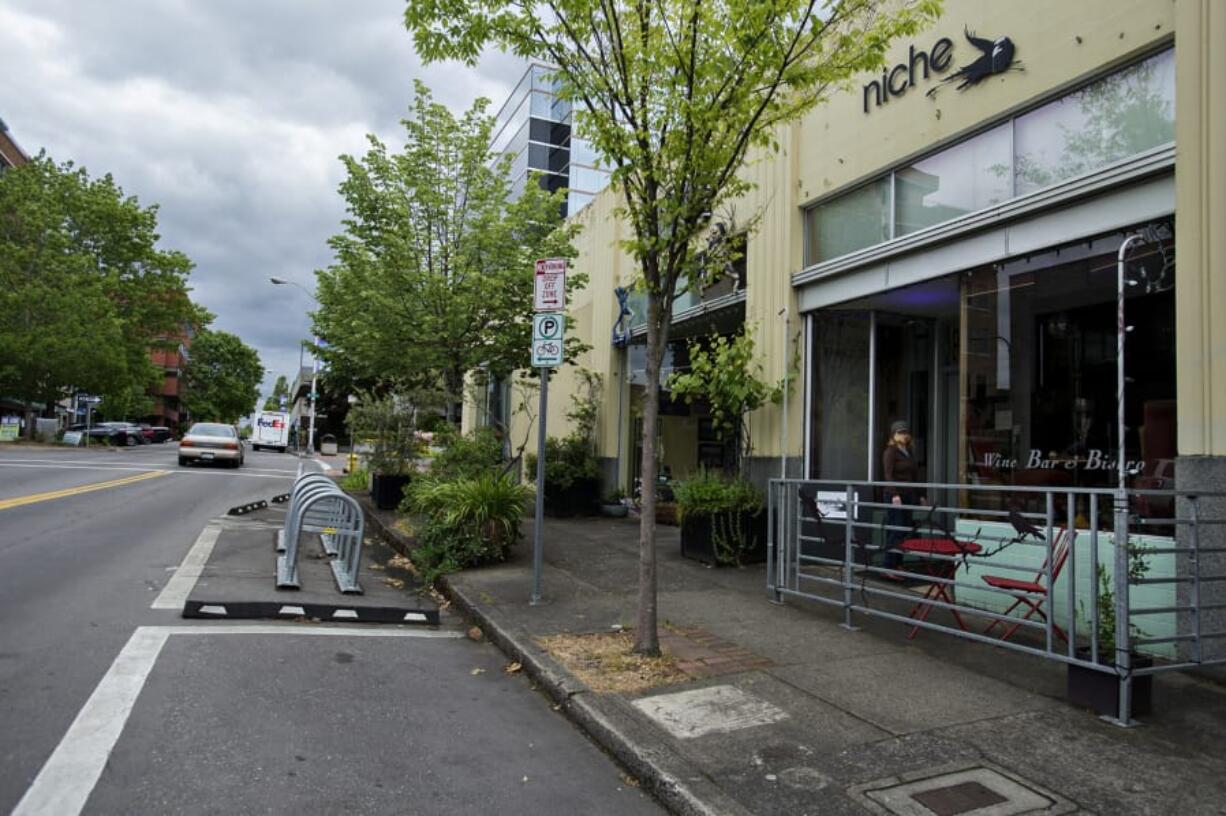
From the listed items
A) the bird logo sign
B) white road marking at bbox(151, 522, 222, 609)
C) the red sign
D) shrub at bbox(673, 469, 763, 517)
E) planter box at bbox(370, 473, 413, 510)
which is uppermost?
the bird logo sign

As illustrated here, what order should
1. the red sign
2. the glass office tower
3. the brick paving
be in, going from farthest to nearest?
1. the glass office tower
2. the red sign
3. the brick paving

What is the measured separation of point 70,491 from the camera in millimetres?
15195

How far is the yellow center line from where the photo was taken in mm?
12860

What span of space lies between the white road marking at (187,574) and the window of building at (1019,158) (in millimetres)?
7500

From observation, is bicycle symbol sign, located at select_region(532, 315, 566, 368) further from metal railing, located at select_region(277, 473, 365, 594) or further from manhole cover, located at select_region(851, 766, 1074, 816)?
manhole cover, located at select_region(851, 766, 1074, 816)

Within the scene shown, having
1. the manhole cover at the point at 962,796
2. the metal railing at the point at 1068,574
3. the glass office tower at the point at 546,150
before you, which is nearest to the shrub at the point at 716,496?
the metal railing at the point at 1068,574

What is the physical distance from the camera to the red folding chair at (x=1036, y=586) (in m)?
4.82

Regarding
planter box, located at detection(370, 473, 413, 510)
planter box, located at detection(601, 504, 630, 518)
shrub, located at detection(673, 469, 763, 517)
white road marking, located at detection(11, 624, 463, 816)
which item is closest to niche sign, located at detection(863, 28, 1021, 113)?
shrub, located at detection(673, 469, 763, 517)

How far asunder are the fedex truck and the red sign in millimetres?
48503

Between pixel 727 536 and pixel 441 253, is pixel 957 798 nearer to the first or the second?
pixel 727 536

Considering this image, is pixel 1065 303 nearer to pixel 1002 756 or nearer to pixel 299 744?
pixel 1002 756

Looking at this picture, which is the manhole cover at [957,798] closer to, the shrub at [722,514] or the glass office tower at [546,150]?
the shrub at [722,514]

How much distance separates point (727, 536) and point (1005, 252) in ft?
13.6

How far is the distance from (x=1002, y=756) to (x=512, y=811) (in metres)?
2.33
